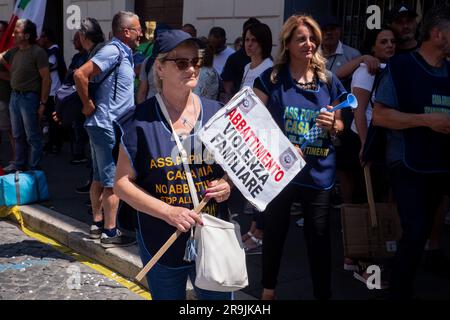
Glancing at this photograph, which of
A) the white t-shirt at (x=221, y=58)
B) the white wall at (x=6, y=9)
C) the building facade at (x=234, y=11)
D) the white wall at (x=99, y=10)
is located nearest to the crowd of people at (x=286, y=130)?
the white t-shirt at (x=221, y=58)

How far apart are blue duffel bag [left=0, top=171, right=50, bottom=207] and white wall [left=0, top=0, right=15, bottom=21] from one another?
371 inches

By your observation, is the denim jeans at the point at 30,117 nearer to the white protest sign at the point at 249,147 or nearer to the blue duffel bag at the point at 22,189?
the blue duffel bag at the point at 22,189

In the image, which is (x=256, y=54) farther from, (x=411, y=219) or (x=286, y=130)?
(x=411, y=219)

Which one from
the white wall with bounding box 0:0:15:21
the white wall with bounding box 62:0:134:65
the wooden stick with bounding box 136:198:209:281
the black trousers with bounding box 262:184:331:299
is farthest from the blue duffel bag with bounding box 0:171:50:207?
the white wall with bounding box 0:0:15:21

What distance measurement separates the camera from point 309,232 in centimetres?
371

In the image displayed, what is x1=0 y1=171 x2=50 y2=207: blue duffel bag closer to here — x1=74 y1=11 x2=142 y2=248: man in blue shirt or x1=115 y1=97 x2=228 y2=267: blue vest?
x1=74 y1=11 x2=142 y2=248: man in blue shirt

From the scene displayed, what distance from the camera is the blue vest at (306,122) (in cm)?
361

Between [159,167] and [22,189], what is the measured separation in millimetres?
4311

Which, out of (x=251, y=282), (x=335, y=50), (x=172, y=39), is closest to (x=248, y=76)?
(x=335, y=50)

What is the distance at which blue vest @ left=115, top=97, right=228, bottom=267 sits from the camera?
2.58 m

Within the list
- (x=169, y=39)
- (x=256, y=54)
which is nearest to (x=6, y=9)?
(x=256, y=54)

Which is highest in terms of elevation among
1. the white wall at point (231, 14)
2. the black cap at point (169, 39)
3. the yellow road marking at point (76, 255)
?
the white wall at point (231, 14)

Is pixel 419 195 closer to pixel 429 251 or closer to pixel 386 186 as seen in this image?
pixel 429 251
